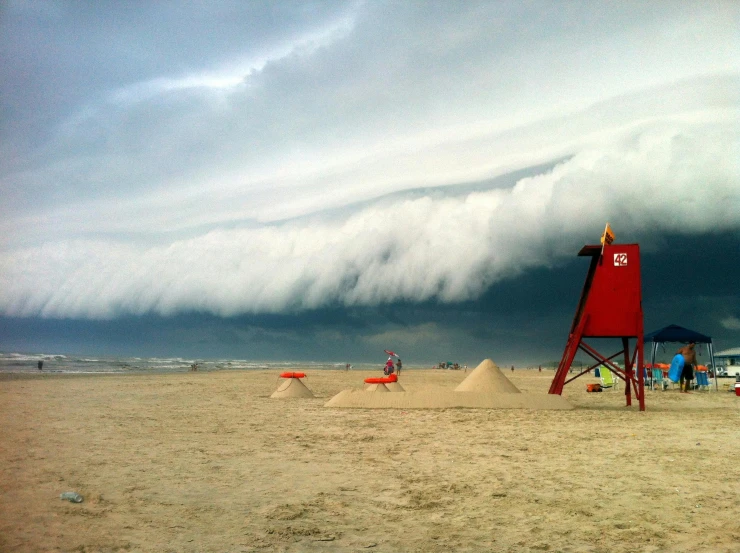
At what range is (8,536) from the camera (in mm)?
5496

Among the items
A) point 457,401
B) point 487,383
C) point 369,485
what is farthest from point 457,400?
point 369,485

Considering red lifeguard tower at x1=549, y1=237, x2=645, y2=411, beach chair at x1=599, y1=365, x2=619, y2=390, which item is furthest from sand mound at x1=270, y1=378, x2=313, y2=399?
beach chair at x1=599, y1=365, x2=619, y2=390

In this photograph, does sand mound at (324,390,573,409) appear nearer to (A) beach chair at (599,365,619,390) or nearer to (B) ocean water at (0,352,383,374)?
(A) beach chair at (599,365,619,390)

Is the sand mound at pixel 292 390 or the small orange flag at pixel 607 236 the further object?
the sand mound at pixel 292 390

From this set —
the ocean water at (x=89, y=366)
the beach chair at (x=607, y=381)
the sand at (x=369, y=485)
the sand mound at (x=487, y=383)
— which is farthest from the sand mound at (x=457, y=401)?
the ocean water at (x=89, y=366)

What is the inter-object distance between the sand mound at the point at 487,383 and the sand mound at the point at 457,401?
69 cm

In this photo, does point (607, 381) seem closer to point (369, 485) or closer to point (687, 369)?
point (687, 369)

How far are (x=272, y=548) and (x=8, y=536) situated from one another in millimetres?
2513

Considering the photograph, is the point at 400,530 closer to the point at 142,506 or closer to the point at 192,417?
the point at 142,506

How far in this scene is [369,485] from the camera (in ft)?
26.1

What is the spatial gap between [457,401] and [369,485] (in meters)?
10.1

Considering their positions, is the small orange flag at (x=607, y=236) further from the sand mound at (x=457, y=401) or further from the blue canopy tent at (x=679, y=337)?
the blue canopy tent at (x=679, y=337)

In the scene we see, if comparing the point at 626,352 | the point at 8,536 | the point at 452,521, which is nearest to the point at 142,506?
the point at 8,536

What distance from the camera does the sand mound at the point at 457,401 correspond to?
17.4 m
